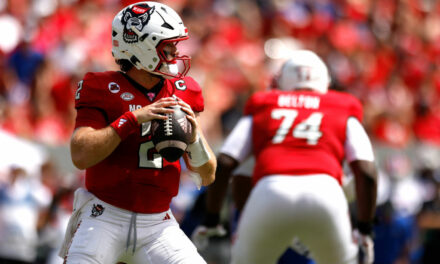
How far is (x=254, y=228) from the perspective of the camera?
199 inches

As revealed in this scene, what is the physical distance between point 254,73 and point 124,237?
897 centimetres

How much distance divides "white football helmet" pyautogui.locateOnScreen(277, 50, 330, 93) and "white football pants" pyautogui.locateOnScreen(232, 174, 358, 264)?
84 centimetres

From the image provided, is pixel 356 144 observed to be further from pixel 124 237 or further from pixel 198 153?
pixel 124 237

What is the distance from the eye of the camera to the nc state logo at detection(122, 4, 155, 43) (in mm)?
3938

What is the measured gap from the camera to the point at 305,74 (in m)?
Result: 5.71

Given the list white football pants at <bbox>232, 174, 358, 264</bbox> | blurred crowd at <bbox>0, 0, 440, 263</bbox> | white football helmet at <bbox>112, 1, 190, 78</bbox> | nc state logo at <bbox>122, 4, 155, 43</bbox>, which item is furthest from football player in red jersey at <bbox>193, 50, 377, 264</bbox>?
blurred crowd at <bbox>0, 0, 440, 263</bbox>

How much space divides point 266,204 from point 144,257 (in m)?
1.28

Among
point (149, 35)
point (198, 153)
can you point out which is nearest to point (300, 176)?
point (198, 153)

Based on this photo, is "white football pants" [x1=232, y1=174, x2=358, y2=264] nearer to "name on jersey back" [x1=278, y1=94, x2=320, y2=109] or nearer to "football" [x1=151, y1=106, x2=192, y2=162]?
"name on jersey back" [x1=278, y1=94, x2=320, y2=109]

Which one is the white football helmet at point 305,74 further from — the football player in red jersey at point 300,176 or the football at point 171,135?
the football at point 171,135

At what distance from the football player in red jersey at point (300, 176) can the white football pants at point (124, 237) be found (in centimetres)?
118

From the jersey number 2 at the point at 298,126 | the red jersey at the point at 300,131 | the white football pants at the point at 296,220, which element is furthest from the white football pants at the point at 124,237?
the jersey number 2 at the point at 298,126

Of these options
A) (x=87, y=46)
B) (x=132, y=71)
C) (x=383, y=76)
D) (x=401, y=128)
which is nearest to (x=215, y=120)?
(x=87, y=46)

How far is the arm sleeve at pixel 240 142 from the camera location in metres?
5.45
